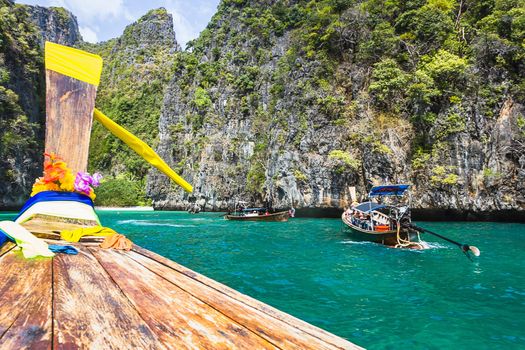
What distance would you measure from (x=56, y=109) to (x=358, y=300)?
19.8ft

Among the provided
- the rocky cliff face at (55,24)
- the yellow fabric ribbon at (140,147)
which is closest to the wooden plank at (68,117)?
the yellow fabric ribbon at (140,147)

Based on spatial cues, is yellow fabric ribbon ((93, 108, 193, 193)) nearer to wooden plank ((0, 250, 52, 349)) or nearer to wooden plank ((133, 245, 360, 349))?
wooden plank ((133, 245, 360, 349))

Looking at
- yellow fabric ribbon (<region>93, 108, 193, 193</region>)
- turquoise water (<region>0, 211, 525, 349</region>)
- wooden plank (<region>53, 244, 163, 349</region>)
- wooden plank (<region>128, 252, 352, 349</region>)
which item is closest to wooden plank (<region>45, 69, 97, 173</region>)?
yellow fabric ribbon (<region>93, 108, 193, 193</region>)

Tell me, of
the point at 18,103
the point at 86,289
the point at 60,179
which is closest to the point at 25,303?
the point at 86,289

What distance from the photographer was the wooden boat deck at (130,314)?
3.52ft

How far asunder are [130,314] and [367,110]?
94.2ft

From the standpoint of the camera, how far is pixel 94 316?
49.9 inches

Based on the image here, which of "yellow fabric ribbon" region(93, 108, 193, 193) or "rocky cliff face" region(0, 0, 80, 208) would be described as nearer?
"yellow fabric ribbon" region(93, 108, 193, 193)

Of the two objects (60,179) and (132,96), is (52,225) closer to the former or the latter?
(60,179)

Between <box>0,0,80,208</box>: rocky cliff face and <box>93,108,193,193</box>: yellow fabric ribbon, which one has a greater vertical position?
<box>0,0,80,208</box>: rocky cliff face

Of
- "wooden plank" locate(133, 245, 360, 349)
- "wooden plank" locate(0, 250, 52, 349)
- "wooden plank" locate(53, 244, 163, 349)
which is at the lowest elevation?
"wooden plank" locate(133, 245, 360, 349)

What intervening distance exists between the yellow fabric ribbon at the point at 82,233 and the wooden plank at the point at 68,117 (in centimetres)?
79

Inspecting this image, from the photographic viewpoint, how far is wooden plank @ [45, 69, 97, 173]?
3.40m

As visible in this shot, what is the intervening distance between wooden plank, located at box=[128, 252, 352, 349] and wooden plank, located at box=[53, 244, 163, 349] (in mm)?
374
